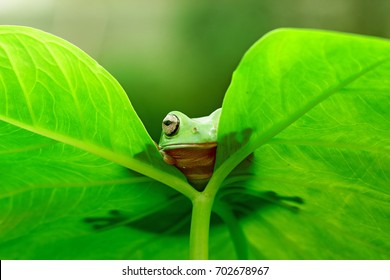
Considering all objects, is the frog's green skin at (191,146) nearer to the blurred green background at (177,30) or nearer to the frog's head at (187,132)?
the frog's head at (187,132)

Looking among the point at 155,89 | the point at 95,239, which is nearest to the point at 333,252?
the point at 95,239

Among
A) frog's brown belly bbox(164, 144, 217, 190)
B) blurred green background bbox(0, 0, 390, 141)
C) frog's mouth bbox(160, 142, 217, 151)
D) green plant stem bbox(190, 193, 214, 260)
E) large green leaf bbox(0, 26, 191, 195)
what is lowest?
blurred green background bbox(0, 0, 390, 141)

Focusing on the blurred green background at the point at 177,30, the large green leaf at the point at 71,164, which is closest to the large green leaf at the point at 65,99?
the large green leaf at the point at 71,164

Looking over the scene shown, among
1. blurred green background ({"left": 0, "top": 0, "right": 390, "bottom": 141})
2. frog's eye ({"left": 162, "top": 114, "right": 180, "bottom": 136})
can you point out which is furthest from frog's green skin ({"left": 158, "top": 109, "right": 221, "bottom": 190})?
blurred green background ({"left": 0, "top": 0, "right": 390, "bottom": 141})

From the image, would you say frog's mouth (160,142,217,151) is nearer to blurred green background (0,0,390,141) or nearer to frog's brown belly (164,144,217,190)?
frog's brown belly (164,144,217,190)

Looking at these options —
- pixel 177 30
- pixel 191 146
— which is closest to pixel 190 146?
pixel 191 146
